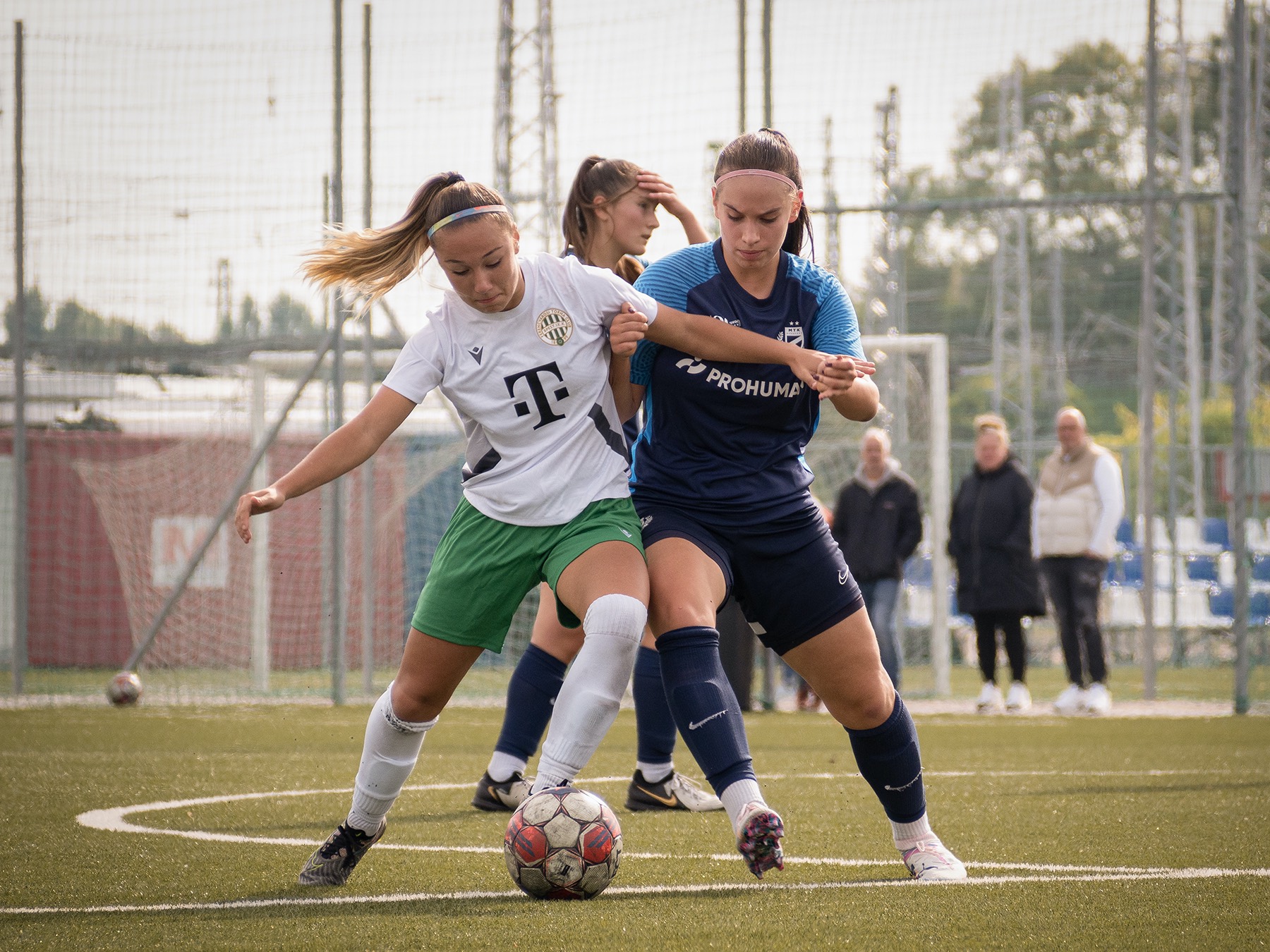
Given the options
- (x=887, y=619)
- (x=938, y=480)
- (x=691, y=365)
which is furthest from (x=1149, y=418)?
(x=691, y=365)

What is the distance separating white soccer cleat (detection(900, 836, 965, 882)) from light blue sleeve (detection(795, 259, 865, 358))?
1296 mm

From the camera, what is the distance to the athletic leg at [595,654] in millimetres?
3623

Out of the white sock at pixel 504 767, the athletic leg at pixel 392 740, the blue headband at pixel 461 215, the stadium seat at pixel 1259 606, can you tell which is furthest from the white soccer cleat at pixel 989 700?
the blue headband at pixel 461 215

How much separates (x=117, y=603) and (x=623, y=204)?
10509mm

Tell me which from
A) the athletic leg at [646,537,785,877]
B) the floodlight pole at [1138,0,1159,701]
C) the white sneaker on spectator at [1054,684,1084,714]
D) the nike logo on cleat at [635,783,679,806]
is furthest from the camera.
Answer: the floodlight pole at [1138,0,1159,701]

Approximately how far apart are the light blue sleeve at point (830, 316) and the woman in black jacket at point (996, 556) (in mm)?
6950

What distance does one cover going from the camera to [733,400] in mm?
3945

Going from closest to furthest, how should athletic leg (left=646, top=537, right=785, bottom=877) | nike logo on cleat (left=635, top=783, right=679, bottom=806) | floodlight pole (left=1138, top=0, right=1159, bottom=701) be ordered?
athletic leg (left=646, top=537, right=785, bottom=877) < nike logo on cleat (left=635, top=783, right=679, bottom=806) < floodlight pole (left=1138, top=0, right=1159, bottom=701)

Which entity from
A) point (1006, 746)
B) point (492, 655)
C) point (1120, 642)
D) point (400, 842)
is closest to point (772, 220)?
point (400, 842)

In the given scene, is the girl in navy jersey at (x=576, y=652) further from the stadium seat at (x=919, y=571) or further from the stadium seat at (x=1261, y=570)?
the stadium seat at (x=1261, y=570)

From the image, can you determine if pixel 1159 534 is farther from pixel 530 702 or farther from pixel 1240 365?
pixel 530 702

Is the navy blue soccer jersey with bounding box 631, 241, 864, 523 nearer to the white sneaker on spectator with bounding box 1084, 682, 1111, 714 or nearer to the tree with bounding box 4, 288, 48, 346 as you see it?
the white sneaker on spectator with bounding box 1084, 682, 1111, 714

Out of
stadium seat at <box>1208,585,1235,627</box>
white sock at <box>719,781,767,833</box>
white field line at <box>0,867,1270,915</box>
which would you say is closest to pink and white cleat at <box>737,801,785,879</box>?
white sock at <box>719,781,767,833</box>

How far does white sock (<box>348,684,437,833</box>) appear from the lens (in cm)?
388
